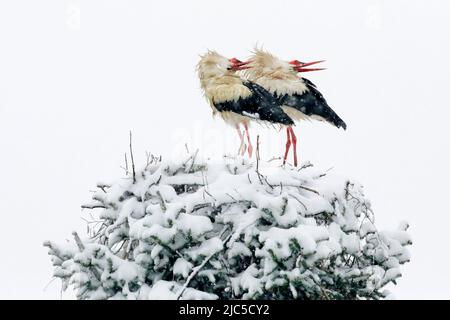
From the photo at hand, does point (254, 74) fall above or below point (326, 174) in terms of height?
above

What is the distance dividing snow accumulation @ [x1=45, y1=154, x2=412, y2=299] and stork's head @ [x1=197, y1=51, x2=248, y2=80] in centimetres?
194

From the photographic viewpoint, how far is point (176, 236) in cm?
823

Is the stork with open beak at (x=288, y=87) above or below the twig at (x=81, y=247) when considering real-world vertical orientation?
above

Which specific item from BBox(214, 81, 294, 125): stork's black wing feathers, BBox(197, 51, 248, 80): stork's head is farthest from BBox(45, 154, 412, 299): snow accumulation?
BBox(197, 51, 248, 80): stork's head

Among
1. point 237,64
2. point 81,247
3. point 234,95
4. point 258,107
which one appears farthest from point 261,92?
point 81,247

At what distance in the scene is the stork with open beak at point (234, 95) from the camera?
1053 centimetres

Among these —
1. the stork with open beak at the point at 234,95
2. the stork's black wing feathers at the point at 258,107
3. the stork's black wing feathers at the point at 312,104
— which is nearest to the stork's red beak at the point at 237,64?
the stork with open beak at the point at 234,95

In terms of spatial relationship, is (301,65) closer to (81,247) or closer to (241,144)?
(241,144)

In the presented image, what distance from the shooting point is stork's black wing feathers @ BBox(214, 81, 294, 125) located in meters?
10.5

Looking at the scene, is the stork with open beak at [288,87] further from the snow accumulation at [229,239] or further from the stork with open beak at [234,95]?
the snow accumulation at [229,239]
